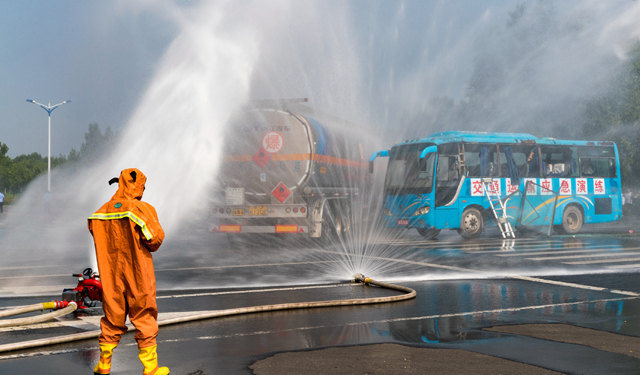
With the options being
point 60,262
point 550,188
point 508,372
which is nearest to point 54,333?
point 508,372

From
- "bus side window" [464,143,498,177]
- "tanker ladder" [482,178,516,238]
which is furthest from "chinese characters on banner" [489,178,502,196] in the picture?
"bus side window" [464,143,498,177]

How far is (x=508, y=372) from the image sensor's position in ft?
16.1

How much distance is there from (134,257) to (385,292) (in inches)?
206

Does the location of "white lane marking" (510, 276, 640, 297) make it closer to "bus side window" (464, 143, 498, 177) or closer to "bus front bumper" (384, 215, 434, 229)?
"bus front bumper" (384, 215, 434, 229)

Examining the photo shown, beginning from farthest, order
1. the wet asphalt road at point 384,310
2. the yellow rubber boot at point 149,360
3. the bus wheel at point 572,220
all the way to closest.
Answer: the bus wheel at point 572,220 → the wet asphalt road at point 384,310 → the yellow rubber boot at point 149,360

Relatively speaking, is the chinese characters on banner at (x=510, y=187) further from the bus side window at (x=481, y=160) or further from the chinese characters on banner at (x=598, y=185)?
the chinese characters on banner at (x=598, y=185)

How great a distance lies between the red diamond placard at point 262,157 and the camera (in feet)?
54.2

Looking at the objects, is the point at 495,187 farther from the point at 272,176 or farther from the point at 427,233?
the point at 272,176

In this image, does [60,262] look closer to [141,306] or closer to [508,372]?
[141,306]

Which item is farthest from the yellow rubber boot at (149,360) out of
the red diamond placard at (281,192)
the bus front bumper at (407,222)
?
the bus front bumper at (407,222)

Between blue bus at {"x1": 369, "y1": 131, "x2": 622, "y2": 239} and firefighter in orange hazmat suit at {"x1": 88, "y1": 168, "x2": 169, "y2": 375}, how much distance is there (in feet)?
51.8

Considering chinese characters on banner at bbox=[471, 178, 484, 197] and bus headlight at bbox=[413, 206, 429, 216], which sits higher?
chinese characters on banner at bbox=[471, 178, 484, 197]

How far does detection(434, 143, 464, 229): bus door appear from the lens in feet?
64.7

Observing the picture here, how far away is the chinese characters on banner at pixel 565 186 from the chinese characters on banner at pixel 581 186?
16.5 inches
